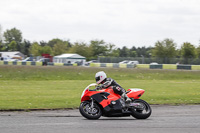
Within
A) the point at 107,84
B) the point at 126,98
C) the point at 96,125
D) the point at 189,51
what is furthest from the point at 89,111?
the point at 189,51

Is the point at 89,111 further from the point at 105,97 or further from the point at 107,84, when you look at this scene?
the point at 107,84

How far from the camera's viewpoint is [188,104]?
1706 cm

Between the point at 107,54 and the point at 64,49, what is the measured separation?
18066mm

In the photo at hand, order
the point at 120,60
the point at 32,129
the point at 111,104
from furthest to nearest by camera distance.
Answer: the point at 120,60
the point at 111,104
the point at 32,129

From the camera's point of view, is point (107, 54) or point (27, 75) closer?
point (27, 75)

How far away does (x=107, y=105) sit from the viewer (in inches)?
452

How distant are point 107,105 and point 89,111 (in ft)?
1.94

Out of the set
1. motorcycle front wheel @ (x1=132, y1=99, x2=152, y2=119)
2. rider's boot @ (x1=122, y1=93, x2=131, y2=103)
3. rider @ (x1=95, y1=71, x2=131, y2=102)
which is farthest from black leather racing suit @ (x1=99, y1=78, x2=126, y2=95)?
motorcycle front wheel @ (x1=132, y1=99, x2=152, y2=119)

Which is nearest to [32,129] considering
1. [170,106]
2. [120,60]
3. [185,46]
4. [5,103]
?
[5,103]

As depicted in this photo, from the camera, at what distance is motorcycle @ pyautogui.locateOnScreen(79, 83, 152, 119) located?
11.5 metres

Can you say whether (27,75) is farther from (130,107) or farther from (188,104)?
(130,107)

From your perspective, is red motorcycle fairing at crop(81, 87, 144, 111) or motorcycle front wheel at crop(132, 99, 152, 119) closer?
red motorcycle fairing at crop(81, 87, 144, 111)

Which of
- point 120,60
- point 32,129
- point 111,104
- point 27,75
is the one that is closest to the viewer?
point 32,129

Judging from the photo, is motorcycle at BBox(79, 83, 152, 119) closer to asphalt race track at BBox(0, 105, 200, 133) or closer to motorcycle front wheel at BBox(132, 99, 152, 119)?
motorcycle front wheel at BBox(132, 99, 152, 119)
